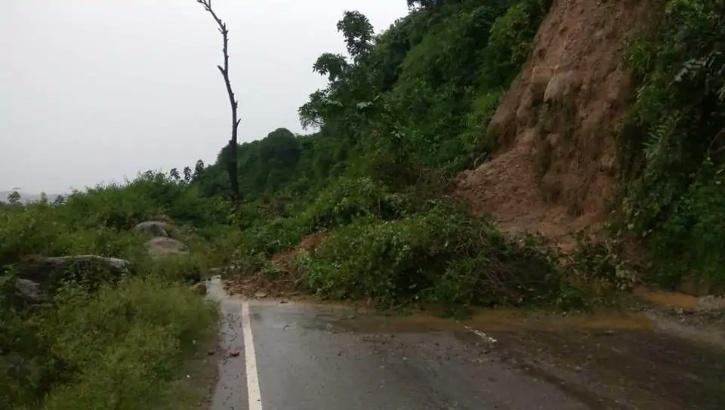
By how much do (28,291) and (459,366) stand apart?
612cm

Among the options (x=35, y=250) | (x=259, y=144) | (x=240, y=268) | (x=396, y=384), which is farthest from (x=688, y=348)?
(x=259, y=144)

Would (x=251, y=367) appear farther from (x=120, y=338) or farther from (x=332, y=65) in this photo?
(x=332, y=65)

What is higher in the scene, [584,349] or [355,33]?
[355,33]

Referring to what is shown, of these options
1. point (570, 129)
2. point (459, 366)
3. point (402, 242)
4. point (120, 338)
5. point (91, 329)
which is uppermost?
point (570, 129)

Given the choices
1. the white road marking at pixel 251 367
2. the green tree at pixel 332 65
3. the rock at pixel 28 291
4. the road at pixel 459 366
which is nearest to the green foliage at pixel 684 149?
the road at pixel 459 366

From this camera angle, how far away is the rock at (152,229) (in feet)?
77.0

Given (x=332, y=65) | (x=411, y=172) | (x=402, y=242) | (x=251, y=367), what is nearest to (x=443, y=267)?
(x=402, y=242)

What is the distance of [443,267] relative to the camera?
43.3 ft

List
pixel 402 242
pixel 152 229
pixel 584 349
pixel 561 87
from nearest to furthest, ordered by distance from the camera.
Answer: pixel 584 349 < pixel 402 242 < pixel 561 87 < pixel 152 229

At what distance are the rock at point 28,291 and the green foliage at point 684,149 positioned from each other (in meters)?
9.56

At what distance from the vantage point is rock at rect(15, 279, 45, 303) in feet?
34.1

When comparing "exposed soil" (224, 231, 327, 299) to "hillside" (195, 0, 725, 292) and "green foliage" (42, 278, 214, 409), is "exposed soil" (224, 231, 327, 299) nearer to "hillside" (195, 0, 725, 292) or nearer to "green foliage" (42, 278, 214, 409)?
"hillside" (195, 0, 725, 292)

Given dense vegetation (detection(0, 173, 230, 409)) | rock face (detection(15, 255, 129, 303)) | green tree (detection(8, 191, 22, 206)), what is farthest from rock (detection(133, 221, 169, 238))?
rock face (detection(15, 255, 129, 303))

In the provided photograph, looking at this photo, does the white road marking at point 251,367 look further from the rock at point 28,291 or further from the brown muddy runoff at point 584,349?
the rock at point 28,291
